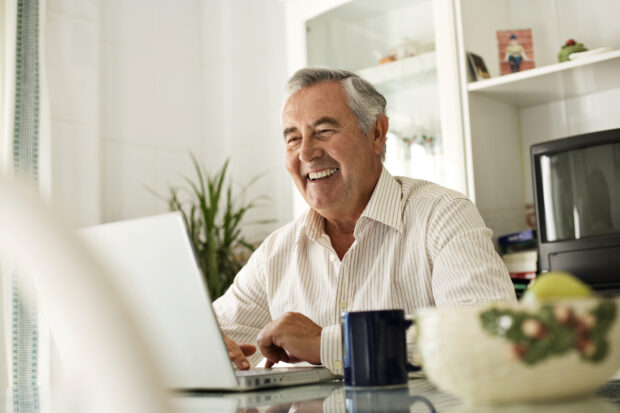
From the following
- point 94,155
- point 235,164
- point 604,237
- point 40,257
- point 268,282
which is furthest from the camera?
point 235,164

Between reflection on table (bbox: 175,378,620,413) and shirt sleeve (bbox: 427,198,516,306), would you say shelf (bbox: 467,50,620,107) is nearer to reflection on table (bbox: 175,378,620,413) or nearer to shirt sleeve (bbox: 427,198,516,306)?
shirt sleeve (bbox: 427,198,516,306)

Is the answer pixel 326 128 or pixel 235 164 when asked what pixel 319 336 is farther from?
pixel 235 164

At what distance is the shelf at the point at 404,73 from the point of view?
2.62 m

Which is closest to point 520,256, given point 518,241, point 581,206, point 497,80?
point 518,241

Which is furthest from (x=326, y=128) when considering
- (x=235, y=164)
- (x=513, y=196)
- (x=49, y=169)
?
(x=235, y=164)

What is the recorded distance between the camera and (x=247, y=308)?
1.82 m

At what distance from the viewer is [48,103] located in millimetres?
2805

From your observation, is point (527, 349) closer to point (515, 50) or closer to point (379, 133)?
point (379, 133)

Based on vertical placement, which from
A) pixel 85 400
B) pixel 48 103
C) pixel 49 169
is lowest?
pixel 85 400

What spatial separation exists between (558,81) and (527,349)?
2.12 metres

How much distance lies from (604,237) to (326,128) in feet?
2.99

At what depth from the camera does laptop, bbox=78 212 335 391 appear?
0.93 metres

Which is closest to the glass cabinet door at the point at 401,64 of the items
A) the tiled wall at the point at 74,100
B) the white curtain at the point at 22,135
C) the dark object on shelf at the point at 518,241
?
the dark object on shelf at the point at 518,241

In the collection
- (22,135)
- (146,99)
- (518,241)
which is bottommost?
(518,241)
